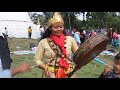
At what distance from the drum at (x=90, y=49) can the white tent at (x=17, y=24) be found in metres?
0.84

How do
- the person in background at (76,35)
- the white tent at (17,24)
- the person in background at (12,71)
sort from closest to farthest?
the person in background at (12,71)
the person in background at (76,35)
the white tent at (17,24)

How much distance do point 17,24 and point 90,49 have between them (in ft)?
4.27

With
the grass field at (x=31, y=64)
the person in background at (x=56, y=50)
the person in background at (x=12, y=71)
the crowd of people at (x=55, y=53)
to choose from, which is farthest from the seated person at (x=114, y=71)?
the person in background at (x=12, y=71)

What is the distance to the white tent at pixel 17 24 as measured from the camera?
15.4 feet

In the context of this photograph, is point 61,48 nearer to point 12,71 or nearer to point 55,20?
point 55,20

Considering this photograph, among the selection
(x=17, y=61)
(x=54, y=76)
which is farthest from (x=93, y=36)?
(x=17, y=61)

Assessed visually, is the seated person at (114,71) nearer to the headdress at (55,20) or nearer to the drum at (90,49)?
the drum at (90,49)

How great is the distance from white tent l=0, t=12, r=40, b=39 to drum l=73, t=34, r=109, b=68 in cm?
84

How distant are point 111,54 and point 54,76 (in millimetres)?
1114

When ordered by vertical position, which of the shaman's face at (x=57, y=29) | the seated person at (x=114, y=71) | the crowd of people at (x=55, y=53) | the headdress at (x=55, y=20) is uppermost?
the headdress at (x=55, y=20)

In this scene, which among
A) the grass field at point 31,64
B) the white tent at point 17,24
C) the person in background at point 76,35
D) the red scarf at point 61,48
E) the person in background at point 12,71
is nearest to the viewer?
the person in background at point 12,71

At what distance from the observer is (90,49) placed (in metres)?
4.18

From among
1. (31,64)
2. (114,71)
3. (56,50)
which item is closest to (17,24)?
(31,64)
